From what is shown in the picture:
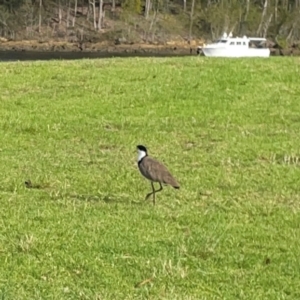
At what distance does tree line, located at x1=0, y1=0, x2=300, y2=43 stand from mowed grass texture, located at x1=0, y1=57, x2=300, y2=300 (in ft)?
237

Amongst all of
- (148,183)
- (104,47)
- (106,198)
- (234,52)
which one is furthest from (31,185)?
(104,47)

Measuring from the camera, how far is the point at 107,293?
6.01 metres

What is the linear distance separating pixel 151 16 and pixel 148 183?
3509 inches

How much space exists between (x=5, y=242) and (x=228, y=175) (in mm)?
3876

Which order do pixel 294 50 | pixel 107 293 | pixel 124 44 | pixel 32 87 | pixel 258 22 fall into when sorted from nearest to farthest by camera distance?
1. pixel 107 293
2. pixel 32 87
3. pixel 294 50
4. pixel 124 44
5. pixel 258 22

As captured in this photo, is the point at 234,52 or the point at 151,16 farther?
the point at 151,16

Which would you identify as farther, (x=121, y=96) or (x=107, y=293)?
(x=121, y=96)

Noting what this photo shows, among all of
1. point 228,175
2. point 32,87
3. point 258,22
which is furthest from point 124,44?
point 228,175

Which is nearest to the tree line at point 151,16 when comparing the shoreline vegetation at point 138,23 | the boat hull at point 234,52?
the shoreline vegetation at point 138,23

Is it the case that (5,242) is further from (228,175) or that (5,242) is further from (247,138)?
(247,138)

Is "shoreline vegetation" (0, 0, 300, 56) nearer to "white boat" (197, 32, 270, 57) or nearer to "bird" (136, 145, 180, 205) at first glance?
"white boat" (197, 32, 270, 57)

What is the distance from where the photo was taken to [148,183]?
31.9 feet

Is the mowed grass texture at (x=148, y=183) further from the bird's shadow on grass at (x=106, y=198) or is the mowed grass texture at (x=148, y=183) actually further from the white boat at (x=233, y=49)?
the white boat at (x=233, y=49)

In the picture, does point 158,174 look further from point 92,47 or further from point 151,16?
point 151,16
